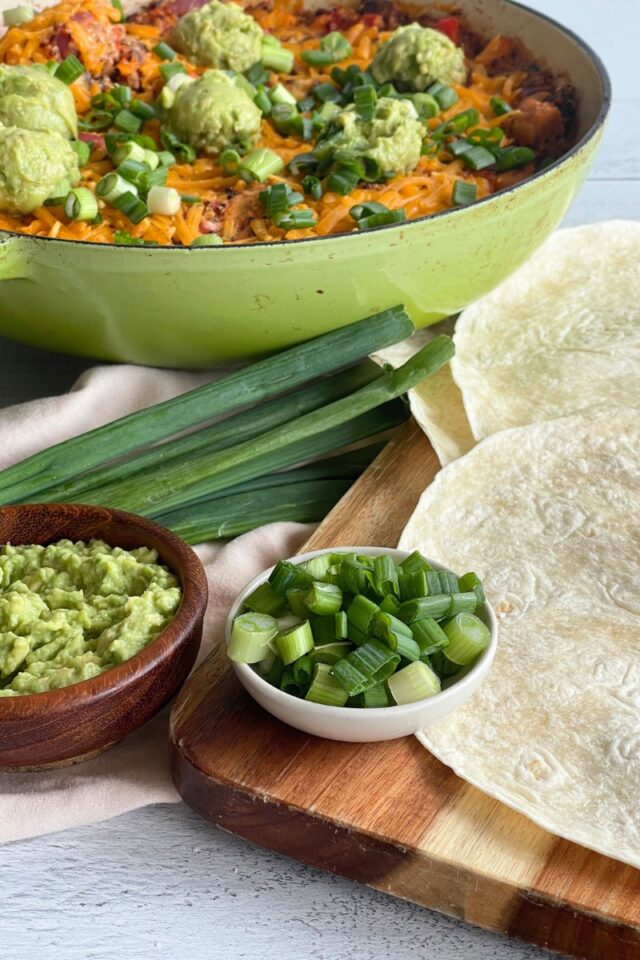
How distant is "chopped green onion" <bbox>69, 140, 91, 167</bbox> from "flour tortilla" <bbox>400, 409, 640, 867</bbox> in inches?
62.2

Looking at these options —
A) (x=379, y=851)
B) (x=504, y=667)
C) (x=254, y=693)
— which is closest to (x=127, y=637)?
(x=254, y=693)

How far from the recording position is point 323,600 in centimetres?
251

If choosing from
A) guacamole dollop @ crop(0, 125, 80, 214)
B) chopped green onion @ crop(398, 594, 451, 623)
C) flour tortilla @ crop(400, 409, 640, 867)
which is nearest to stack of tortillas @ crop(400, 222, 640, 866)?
flour tortilla @ crop(400, 409, 640, 867)

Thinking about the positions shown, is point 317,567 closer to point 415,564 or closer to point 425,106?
point 415,564

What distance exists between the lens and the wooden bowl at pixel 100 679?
234 cm

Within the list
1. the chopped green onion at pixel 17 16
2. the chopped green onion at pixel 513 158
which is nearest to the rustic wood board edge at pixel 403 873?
the chopped green onion at pixel 513 158

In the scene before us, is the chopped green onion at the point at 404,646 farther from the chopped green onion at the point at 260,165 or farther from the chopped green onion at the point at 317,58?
the chopped green onion at the point at 317,58

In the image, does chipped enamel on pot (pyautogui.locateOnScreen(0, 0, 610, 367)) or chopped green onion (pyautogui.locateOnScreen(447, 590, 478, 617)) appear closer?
chopped green onion (pyautogui.locateOnScreen(447, 590, 478, 617))

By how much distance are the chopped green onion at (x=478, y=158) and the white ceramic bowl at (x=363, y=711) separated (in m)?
1.96

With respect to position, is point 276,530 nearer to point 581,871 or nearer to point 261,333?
point 261,333

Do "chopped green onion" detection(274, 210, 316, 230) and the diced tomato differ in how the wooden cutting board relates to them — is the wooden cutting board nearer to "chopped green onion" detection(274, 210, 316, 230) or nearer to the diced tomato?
"chopped green onion" detection(274, 210, 316, 230)

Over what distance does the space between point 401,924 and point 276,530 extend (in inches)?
47.2

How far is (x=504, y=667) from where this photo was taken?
8.75 feet

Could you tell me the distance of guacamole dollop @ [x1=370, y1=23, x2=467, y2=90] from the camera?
14.3 ft
